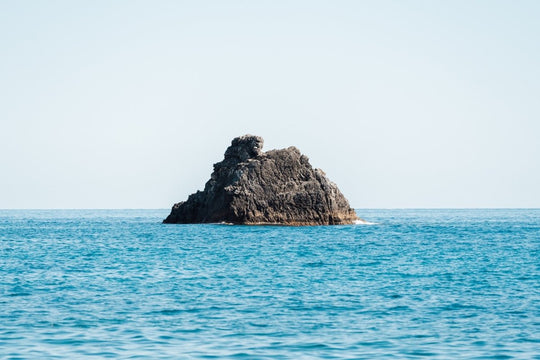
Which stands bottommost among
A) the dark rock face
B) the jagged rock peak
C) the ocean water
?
the ocean water

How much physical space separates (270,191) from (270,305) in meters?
83.0

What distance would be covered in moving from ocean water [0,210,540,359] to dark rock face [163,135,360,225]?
167ft

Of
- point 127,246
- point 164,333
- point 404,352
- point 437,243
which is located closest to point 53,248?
point 127,246

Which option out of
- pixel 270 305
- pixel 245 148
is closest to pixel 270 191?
pixel 245 148

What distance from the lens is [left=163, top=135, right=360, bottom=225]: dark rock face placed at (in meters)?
115

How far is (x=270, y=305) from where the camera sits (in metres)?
32.6

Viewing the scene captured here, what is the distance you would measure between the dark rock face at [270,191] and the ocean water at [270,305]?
2004 inches

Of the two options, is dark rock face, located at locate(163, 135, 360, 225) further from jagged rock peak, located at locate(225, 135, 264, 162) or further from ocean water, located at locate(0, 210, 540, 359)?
ocean water, located at locate(0, 210, 540, 359)

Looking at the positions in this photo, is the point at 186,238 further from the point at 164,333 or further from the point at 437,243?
the point at 164,333

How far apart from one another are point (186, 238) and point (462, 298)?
178ft

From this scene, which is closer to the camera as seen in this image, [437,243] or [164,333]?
[164,333]

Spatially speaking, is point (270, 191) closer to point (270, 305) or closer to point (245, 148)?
point (245, 148)

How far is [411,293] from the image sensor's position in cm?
3703

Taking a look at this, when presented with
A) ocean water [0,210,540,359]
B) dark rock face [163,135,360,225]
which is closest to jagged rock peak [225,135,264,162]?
dark rock face [163,135,360,225]
